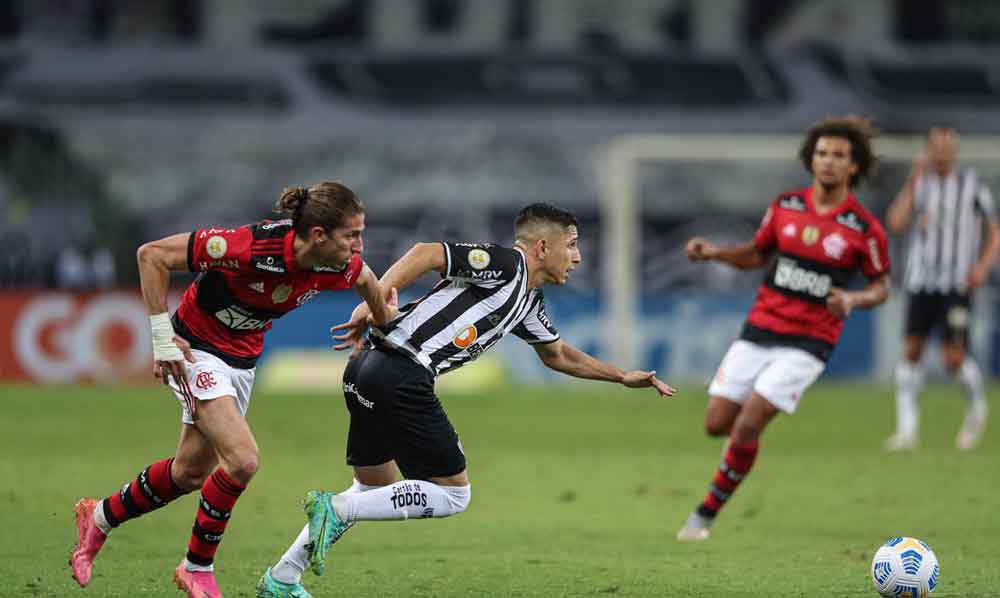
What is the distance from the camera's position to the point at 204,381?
21.1 feet

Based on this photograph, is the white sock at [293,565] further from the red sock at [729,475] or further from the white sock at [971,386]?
the white sock at [971,386]

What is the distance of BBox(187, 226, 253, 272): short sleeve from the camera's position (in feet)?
20.3

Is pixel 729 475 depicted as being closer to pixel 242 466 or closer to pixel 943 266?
pixel 242 466

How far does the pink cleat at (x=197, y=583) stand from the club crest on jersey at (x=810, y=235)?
4.26 metres

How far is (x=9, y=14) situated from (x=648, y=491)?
72.9 ft

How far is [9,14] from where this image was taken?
2917 centimetres

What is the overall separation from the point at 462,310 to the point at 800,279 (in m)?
3.11

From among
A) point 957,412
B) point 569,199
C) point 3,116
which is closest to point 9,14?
point 3,116

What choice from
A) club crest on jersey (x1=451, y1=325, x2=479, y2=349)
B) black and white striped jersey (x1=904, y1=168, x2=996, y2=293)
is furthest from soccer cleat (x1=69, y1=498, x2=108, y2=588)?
black and white striped jersey (x1=904, y1=168, x2=996, y2=293)

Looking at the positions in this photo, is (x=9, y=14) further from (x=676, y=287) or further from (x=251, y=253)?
(x=251, y=253)

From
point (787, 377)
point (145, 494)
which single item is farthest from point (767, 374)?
point (145, 494)

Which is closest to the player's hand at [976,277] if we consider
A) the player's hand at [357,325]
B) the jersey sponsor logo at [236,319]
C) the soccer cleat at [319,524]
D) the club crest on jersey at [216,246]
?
the player's hand at [357,325]

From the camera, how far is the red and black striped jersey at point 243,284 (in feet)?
20.4

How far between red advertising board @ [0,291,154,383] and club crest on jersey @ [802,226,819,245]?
1207 cm
